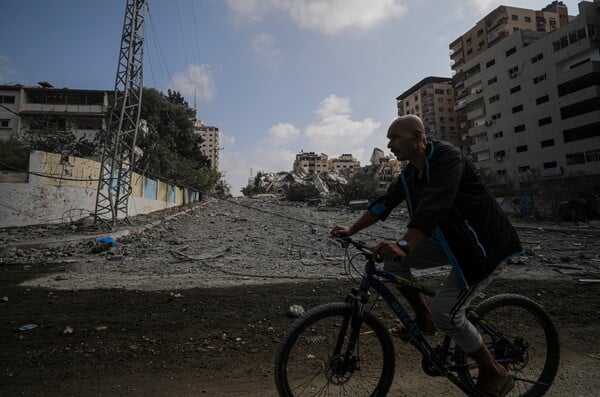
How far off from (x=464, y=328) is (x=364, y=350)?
23.7 inches

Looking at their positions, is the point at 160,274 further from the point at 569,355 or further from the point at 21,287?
the point at 569,355

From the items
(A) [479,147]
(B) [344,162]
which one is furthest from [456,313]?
(B) [344,162]

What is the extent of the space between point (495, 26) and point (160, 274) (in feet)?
200

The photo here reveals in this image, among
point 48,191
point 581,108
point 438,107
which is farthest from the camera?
point 438,107

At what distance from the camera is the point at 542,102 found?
3428cm

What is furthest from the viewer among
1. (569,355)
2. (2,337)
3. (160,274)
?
(160,274)

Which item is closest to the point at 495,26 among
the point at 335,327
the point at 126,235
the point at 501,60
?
the point at 501,60

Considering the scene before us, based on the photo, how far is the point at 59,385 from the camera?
2393 mm

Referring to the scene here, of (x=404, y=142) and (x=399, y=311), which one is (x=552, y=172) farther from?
(x=399, y=311)

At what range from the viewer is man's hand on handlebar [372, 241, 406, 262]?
1729 mm

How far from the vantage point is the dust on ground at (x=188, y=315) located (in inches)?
97.8

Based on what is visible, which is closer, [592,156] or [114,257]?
[114,257]

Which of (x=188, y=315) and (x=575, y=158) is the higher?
(x=575, y=158)

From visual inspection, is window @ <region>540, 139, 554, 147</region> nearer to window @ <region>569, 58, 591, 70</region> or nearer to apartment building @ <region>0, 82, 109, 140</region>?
window @ <region>569, 58, 591, 70</region>
